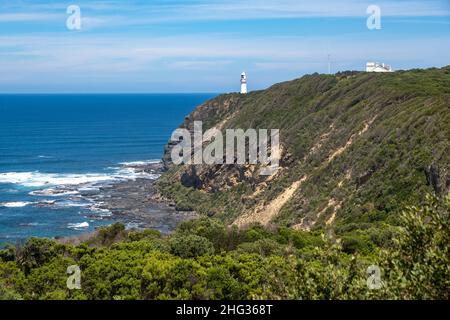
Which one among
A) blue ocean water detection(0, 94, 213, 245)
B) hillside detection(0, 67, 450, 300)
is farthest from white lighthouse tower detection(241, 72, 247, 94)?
blue ocean water detection(0, 94, 213, 245)

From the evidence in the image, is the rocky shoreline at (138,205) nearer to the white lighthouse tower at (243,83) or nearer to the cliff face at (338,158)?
the cliff face at (338,158)

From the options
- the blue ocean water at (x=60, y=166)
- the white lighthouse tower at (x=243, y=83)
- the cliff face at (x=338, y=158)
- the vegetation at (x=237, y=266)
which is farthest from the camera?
the white lighthouse tower at (x=243, y=83)

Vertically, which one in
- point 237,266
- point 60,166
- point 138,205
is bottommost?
point 138,205

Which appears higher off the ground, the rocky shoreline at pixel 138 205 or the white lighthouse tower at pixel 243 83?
the white lighthouse tower at pixel 243 83

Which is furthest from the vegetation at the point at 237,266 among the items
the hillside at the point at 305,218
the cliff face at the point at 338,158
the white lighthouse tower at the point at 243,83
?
the white lighthouse tower at the point at 243,83

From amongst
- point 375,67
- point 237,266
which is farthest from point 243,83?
point 237,266

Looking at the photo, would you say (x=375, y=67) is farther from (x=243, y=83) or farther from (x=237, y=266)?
(x=237, y=266)
